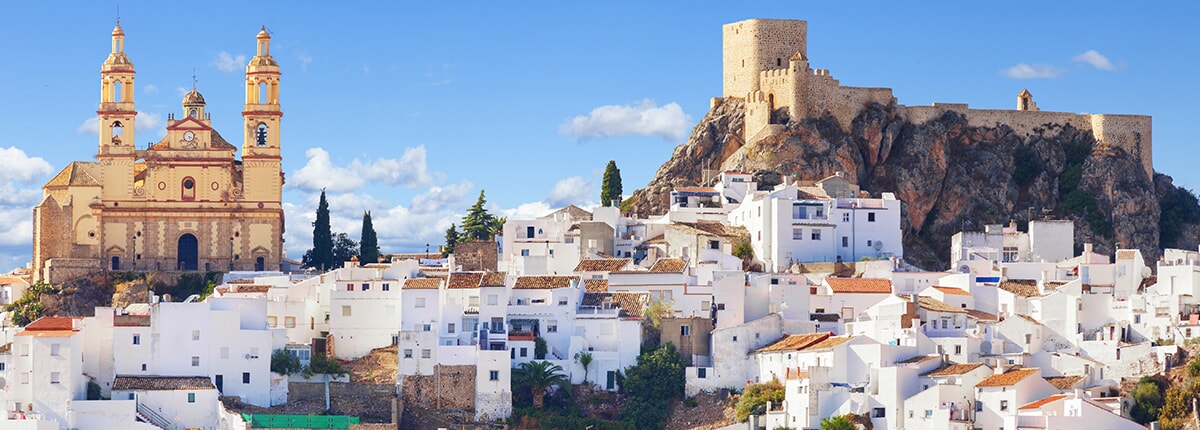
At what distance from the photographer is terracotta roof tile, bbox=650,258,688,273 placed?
240ft

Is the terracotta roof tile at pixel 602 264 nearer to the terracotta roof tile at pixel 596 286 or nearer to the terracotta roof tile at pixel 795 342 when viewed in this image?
the terracotta roof tile at pixel 596 286

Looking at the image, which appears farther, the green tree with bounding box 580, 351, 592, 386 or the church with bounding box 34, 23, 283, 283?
the church with bounding box 34, 23, 283, 283

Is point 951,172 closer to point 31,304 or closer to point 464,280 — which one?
point 464,280

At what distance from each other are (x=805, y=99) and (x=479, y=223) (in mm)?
13654

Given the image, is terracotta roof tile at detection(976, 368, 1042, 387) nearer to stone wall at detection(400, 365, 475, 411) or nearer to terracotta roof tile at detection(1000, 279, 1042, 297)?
terracotta roof tile at detection(1000, 279, 1042, 297)

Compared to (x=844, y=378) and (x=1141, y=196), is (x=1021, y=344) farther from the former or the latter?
(x=1141, y=196)

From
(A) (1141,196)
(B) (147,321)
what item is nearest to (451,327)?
(B) (147,321)

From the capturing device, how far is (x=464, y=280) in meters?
71.9

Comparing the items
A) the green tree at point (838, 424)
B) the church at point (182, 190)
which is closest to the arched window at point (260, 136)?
the church at point (182, 190)

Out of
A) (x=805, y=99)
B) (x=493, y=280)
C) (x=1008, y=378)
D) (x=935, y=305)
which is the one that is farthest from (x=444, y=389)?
(x=805, y=99)

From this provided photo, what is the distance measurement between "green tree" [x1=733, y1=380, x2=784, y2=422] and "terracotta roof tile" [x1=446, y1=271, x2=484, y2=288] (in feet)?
30.5

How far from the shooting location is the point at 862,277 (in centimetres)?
7675

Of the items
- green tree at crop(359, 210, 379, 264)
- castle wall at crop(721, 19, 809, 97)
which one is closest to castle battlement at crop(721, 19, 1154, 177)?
castle wall at crop(721, 19, 809, 97)

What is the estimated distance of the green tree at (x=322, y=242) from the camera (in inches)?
3492
